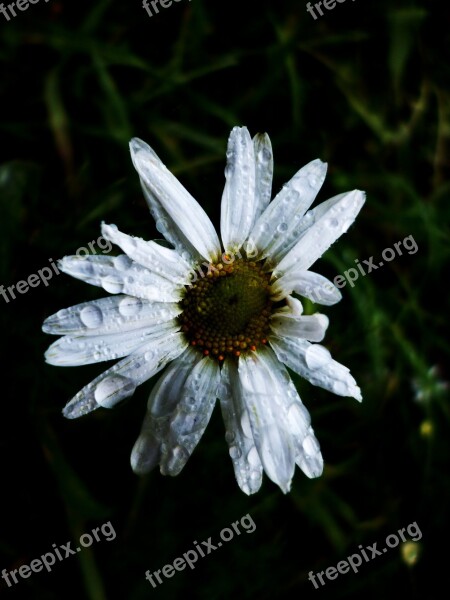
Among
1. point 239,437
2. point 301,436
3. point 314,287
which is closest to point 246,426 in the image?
point 239,437

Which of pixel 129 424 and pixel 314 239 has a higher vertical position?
pixel 314 239

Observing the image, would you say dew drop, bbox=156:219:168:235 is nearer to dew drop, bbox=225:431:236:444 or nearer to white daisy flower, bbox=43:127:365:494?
white daisy flower, bbox=43:127:365:494

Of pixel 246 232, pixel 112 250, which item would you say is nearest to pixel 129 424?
pixel 112 250

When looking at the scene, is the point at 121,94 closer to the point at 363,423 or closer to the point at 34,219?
the point at 34,219

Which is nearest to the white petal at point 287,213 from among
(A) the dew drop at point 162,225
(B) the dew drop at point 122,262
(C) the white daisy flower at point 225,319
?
(C) the white daisy flower at point 225,319

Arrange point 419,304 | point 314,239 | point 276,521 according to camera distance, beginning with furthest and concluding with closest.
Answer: point 419,304 → point 276,521 → point 314,239

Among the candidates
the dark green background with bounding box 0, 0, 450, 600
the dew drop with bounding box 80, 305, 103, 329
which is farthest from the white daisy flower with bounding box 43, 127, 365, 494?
the dark green background with bounding box 0, 0, 450, 600

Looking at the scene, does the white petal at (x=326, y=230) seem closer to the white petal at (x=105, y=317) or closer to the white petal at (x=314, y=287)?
the white petal at (x=314, y=287)
